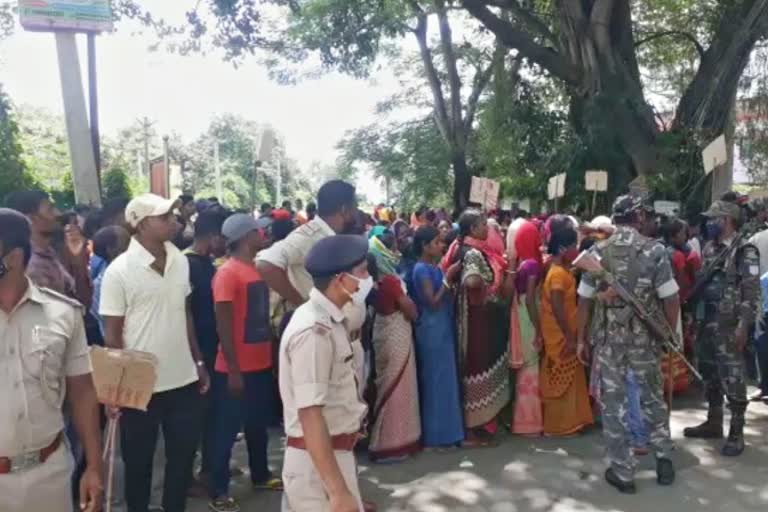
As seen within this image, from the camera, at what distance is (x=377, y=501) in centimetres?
423

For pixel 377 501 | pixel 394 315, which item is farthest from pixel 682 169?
pixel 377 501

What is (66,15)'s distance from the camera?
11.4 meters

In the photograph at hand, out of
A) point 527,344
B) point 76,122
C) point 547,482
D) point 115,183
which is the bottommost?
point 547,482

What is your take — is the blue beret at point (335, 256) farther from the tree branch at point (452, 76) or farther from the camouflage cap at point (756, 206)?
the tree branch at point (452, 76)

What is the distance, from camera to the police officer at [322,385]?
2.19 m

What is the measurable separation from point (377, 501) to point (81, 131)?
9933mm

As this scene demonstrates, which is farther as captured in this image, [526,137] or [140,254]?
[526,137]

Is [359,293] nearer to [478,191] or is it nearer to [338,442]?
[338,442]

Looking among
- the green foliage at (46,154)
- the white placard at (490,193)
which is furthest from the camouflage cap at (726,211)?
the green foliage at (46,154)

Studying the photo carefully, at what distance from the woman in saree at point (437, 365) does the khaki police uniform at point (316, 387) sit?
2.52 m

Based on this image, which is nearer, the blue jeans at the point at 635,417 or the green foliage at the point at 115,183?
the blue jeans at the point at 635,417

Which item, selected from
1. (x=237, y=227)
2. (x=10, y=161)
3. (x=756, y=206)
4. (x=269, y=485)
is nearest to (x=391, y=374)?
(x=269, y=485)

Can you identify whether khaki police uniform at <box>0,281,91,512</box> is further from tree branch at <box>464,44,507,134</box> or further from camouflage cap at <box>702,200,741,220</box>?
tree branch at <box>464,44,507,134</box>

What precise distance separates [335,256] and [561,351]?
3.26 metres
